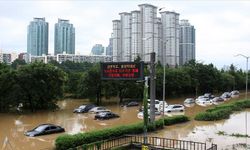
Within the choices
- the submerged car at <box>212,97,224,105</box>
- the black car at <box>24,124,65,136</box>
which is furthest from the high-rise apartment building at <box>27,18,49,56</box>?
the black car at <box>24,124,65,136</box>

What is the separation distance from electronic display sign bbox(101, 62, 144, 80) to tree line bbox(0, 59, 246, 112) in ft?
93.8

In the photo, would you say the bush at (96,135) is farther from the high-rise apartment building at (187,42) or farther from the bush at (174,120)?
the high-rise apartment building at (187,42)

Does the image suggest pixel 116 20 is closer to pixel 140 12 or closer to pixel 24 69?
pixel 140 12

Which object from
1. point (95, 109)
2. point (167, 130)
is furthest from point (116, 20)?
point (167, 130)

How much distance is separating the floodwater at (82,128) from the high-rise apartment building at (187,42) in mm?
91062

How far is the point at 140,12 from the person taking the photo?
10575 centimetres

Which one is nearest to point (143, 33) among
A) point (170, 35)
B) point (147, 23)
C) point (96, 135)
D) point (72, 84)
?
point (147, 23)

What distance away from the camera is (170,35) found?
356 feet

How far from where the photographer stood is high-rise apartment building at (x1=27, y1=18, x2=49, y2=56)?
18150cm

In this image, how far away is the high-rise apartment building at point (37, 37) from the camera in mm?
181500

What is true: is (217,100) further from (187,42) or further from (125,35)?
(187,42)

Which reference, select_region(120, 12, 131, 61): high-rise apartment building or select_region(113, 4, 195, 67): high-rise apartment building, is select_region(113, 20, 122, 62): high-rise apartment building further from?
select_region(120, 12, 131, 61): high-rise apartment building

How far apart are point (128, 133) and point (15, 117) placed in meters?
25.0

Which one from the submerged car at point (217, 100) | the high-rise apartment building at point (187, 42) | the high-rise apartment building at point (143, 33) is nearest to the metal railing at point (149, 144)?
the submerged car at point (217, 100)
